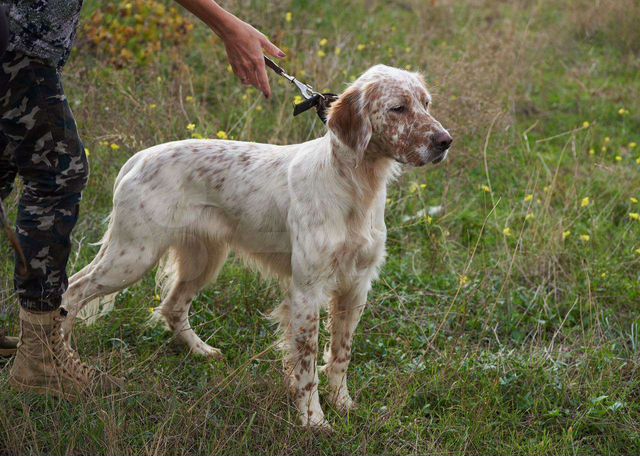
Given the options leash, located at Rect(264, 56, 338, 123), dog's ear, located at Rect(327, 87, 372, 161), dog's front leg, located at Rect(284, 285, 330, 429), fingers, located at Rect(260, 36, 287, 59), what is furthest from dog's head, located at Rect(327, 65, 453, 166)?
dog's front leg, located at Rect(284, 285, 330, 429)

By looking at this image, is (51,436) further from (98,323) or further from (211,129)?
(211,129)

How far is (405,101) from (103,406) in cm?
149

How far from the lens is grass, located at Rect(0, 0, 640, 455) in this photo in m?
2.96

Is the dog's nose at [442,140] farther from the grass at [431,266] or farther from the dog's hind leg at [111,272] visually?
the dog's hind leg at [111,272]

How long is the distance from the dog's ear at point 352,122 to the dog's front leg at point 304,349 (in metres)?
0.56

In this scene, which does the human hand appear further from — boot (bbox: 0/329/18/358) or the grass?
boot (bbox: 0/329/18/358)

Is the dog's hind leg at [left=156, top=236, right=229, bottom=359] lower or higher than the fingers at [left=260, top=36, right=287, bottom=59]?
lower

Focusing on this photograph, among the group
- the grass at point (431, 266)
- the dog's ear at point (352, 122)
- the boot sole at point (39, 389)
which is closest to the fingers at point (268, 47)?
the dog's ear at point (352, 122)

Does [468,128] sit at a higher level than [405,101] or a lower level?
lower

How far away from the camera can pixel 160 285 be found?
3.89 m

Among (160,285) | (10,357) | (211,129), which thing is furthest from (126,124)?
(10,357)

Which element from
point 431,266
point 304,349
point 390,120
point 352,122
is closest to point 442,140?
point 390,120

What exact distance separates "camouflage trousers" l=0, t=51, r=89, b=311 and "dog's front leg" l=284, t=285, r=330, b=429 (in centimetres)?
85

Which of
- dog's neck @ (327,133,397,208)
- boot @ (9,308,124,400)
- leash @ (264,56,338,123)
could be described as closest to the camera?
boot @ (9,308,124,400)
